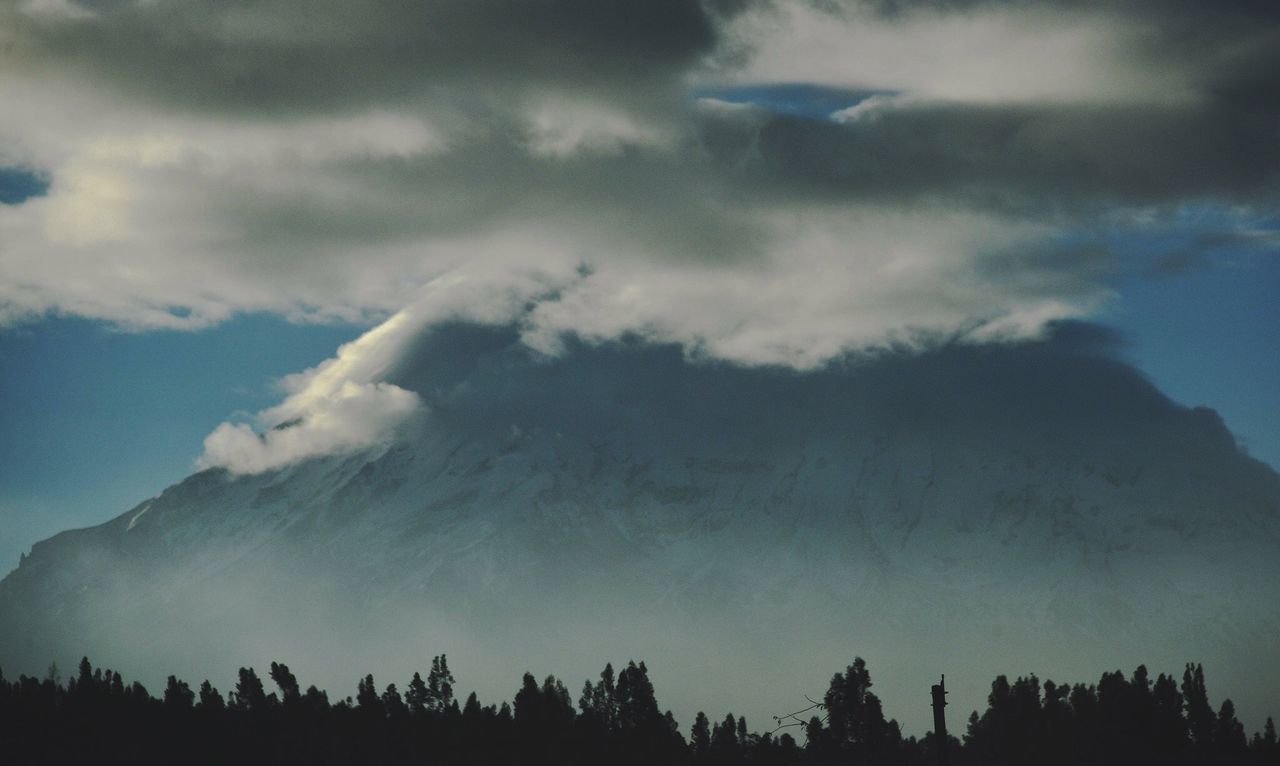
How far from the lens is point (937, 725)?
310 feet
